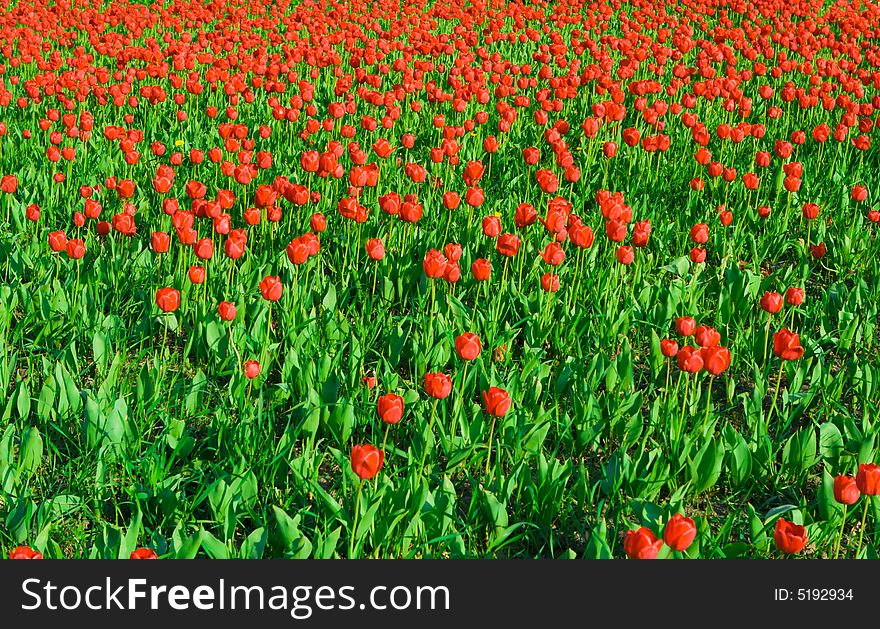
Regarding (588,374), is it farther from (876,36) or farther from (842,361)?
(876,36)

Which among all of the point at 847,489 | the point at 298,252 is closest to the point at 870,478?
the point at 847,489

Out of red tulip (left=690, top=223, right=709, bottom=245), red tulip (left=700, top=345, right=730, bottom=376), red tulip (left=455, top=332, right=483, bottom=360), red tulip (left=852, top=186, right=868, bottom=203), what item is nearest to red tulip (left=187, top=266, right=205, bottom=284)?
red tulip (left=455, top=332, right=483, bottom=360)

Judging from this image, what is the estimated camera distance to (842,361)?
3.96 m

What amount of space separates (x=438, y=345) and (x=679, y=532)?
1634mm

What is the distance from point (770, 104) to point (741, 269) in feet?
11.6

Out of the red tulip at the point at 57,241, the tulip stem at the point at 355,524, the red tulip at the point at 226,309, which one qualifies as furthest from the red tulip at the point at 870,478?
the red tulip at the point at 57,241

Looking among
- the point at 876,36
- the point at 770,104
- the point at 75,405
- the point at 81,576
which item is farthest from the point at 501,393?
the point at 876,36

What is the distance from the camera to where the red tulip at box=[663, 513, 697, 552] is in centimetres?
220

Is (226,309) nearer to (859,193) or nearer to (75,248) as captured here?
(75,248)

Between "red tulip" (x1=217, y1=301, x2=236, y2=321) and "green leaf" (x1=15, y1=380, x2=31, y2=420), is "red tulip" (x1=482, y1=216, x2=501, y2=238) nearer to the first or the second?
"red tulip" (x1=217, y1=301, x2=236, y2=321)

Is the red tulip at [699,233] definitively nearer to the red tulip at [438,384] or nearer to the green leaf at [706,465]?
the green leaf at [706,465]

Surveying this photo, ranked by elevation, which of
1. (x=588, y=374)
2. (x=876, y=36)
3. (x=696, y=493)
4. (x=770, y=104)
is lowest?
(x=696, y=493)

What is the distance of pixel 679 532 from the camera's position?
221cm

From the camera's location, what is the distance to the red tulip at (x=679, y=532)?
2.20 metres
